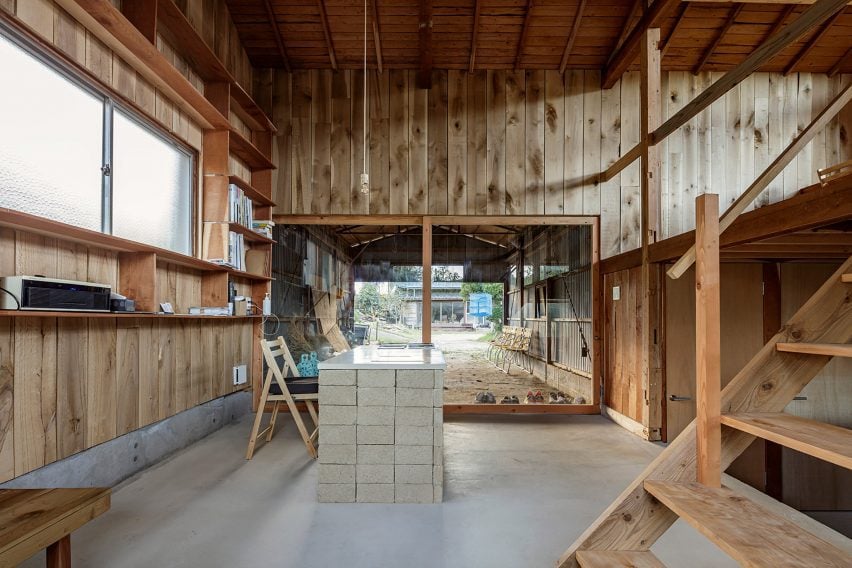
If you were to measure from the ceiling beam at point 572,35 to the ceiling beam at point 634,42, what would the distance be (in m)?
0.46

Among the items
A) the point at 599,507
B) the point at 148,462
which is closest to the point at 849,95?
the point at 599,507

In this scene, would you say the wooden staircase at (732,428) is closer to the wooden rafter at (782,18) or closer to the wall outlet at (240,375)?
the wall outlet at (240,375)

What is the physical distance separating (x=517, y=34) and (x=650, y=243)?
2.48 meters

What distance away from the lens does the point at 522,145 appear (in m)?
4.91

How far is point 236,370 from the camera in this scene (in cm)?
445

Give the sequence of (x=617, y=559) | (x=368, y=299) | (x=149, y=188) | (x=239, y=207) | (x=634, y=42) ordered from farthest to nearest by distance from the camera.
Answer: (x=368, y=299), (x=634, y=42), (x=239, y=207), (x=149, y=188), (x=617, y=559)

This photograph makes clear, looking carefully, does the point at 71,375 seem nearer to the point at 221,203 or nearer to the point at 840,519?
the point at 221,203

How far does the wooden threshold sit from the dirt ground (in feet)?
0.21

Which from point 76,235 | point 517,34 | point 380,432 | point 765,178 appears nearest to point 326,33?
point 517,34

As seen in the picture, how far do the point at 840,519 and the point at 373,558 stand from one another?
158 inches

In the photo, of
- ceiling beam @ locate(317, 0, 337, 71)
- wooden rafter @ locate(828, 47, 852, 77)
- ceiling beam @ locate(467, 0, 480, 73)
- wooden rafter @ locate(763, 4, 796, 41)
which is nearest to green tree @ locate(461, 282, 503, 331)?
ceiling beam @ locate(467, 0, 480, 73)

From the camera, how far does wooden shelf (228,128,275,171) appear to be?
4027 millimetres

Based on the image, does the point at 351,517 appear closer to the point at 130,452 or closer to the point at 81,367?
the point at 130,452

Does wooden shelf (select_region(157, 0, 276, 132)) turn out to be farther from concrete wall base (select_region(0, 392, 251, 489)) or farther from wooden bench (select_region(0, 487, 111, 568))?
wooden bench (select_region(0, 487, 111, 568))
